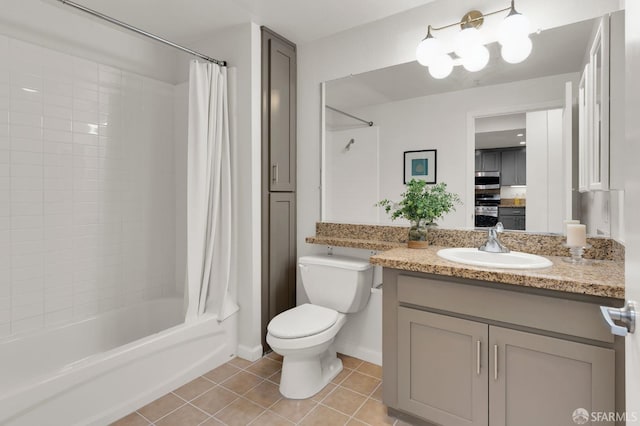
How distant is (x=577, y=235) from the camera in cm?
150

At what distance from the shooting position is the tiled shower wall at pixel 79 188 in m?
1.94

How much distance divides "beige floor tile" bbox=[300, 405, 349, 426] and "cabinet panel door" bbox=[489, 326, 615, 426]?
71 centimetres

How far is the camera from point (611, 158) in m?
1.31

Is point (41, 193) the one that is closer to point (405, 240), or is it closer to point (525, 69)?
point (405, 240)

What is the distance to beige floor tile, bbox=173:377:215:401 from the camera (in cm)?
192

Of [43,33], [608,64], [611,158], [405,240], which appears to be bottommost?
[405,240]

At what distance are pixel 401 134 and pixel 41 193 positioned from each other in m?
2.28

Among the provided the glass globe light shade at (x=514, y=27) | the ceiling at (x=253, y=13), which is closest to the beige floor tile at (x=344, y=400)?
the glass globe light shade at (x=514, y=27)

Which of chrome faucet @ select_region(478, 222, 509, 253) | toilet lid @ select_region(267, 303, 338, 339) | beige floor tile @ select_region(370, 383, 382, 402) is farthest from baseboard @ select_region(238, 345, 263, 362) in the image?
chrome faucet @ select_region(478, 222, 509, 253)

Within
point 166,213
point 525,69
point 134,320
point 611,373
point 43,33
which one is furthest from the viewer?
point 166,213

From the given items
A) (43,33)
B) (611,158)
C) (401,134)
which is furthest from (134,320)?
(611,158)

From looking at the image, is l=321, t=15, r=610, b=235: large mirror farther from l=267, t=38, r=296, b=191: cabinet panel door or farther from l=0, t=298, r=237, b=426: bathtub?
l=0, t=298, r=237, b=426: bathtub

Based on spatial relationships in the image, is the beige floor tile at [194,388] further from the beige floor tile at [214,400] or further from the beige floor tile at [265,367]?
the beige floor tile at [265,367]

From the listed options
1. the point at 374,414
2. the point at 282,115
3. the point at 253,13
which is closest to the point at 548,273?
the point at 374,414
